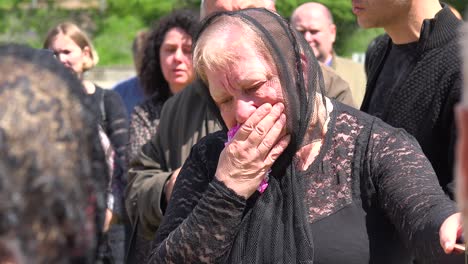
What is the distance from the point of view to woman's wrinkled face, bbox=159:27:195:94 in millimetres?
5359

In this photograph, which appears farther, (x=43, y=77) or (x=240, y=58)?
(x=240, y=58)

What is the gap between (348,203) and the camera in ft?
9.11

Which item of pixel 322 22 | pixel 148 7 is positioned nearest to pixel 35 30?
pixel 148 7

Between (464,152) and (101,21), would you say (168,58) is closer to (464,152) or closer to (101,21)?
(464,152)

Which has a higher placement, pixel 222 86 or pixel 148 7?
pixel 222 86

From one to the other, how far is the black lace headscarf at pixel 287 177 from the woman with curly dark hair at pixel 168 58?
226 centimetres

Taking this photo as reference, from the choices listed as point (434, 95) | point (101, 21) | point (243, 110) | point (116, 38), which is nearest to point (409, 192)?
point (243, 110)

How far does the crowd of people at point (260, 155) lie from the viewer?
1.51 metres

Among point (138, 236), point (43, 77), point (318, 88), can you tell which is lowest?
point (138, 236)

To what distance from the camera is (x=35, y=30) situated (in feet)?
81.4

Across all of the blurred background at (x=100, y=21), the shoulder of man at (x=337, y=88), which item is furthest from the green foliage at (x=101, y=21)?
the shoulder of man at (x=337, y=88)

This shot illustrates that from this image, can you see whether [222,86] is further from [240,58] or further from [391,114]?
[391,114]

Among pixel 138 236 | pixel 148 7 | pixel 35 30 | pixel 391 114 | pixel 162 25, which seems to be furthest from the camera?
pixel 35 30

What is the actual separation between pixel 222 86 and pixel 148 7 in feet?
68.0
